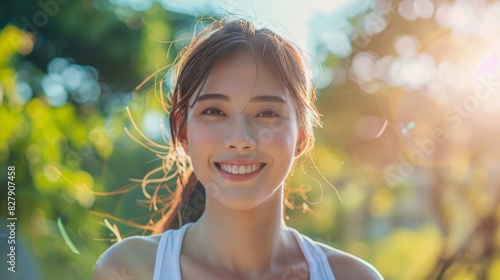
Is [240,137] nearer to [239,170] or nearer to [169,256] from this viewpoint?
[239,170]

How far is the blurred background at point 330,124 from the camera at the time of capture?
385 centimetres

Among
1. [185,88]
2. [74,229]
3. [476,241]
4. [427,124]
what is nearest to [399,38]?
[427,124]

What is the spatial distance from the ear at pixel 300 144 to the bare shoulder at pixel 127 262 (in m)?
0.45

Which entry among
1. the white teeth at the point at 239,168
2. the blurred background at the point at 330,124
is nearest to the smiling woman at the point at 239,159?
the white teeth at the point at 239,168

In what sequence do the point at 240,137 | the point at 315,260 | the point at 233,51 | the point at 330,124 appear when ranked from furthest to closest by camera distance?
1. the point at 330,124
2. the point at 315,260
3. the point at 233,51
4. the point at 240,137

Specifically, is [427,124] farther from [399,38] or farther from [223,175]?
[223,175]

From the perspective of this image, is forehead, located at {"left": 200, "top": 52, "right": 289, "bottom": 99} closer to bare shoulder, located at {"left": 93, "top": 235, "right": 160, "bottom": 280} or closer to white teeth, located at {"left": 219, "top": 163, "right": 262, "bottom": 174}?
white teeth, located at {"left": 219, "top": 163, "right": 262, "bottom": 174}

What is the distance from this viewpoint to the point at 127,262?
177 centimetres

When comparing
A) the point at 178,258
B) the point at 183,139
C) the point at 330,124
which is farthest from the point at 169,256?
the point at 330,124

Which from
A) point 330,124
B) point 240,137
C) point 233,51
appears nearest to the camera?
point 240,137

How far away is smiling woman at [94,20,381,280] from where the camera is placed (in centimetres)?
163

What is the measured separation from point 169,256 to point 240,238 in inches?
7.4

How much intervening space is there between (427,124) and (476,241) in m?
0.83

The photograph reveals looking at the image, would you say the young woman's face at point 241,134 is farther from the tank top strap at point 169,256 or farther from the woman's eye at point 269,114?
the tank top strap at point 169,256
